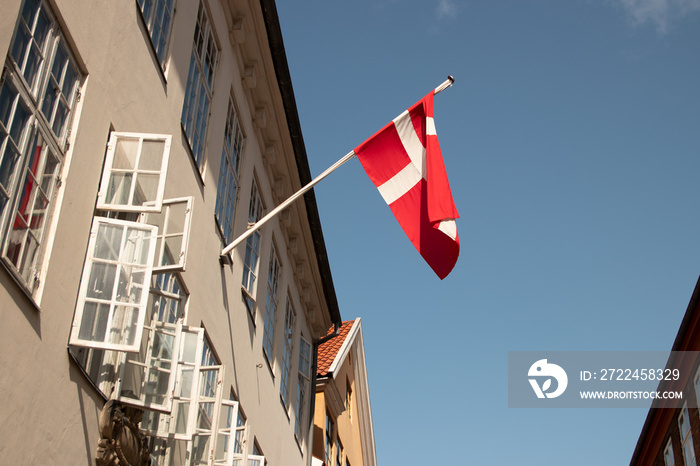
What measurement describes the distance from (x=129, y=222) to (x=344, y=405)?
1984cm

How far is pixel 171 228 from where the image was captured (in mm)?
9922

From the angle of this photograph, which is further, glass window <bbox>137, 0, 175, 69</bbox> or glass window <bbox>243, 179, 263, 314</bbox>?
glass window <bbox>243, 179, 263, 314</bbox>

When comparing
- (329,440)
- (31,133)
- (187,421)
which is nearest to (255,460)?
(187,421)

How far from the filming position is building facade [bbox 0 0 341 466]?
6.63m

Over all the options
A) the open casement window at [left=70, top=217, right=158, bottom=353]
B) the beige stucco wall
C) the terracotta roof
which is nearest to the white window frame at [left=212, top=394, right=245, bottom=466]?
the open casement window at [left=70, top=217, right=158, bottom=353]

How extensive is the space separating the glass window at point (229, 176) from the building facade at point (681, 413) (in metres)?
11.1

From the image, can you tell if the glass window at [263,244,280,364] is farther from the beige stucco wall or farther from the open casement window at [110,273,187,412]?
the beige stucco wall

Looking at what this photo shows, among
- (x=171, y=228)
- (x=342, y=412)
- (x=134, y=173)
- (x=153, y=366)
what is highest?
(x=342, y=412)

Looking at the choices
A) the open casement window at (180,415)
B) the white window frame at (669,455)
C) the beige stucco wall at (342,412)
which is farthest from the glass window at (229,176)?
the white window frame at (669,455)

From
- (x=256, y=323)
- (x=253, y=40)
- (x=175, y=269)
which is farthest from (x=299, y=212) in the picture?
(x=175, y=269)

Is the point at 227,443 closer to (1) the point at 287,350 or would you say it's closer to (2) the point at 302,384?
(1) the point at 287,350

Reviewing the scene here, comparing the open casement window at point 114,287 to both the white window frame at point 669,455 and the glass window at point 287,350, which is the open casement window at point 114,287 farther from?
the white window frame at point 669,455

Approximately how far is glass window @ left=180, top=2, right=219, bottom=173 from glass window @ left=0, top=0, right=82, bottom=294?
3466 mm

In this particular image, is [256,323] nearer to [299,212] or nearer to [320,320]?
[299,212]
